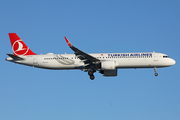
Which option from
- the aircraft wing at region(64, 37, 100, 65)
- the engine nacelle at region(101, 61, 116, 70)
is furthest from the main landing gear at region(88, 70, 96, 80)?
the engine nacelle at region(101, 61, 116, 70)

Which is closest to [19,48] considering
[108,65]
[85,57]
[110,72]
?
[85,57]

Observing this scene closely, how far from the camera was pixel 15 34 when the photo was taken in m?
56.8

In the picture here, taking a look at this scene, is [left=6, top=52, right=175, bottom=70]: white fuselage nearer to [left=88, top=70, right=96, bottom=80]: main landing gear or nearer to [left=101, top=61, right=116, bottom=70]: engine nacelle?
[left=101, top=61, right=116, bottom=70]: engine nacelle

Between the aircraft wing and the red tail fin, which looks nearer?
the aircraft wing

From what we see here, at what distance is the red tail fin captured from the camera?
55.2 metres

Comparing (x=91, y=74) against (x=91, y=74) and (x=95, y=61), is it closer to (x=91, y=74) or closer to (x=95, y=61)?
(x=91, y=74)

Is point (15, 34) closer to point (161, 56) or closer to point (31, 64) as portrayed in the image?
point (31, 64)

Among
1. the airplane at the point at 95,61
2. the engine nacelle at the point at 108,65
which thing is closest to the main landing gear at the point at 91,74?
the airplane at the point at 95,61

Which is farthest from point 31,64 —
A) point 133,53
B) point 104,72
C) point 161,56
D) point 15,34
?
point 161,56

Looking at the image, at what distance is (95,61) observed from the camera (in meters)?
49.9

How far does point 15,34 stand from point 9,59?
611cm

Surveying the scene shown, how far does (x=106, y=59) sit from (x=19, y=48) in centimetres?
1648

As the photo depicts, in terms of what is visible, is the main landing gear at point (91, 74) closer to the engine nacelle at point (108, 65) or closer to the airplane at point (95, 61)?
the airplane at point (95, 61)

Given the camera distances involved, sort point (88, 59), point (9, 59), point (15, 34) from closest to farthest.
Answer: point (88, 59) < point (9, 59) < point (15, 34)
